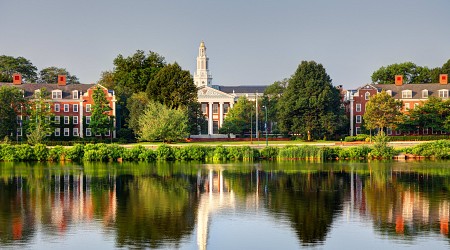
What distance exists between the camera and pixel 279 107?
4254 inches

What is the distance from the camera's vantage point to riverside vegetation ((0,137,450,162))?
73.8 meters

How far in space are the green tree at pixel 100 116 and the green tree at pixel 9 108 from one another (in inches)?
357

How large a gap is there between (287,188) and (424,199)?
8.70m

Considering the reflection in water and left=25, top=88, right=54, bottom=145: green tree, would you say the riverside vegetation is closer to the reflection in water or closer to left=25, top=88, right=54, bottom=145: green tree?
the reflection in water

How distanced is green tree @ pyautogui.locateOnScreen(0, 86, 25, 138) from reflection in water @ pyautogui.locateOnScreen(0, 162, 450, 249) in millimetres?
36189

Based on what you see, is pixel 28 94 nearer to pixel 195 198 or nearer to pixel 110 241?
pixel 195 198

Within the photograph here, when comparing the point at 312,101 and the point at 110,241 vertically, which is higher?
the point at 312,101

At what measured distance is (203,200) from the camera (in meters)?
43.3

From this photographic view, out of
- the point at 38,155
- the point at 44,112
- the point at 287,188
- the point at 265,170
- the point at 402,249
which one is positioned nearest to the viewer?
the point at 402,249

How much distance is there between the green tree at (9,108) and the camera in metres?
99.3

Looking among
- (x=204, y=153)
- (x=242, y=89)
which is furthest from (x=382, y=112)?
(x=242, y=89)

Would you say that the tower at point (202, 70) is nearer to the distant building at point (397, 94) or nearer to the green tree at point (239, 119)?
the green tree at point (239, 119)

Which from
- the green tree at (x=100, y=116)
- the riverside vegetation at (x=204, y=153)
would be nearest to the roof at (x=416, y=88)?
the green tree at (x=100, y=116)

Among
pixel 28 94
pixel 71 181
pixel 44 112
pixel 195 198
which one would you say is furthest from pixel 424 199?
pixel 28 94
